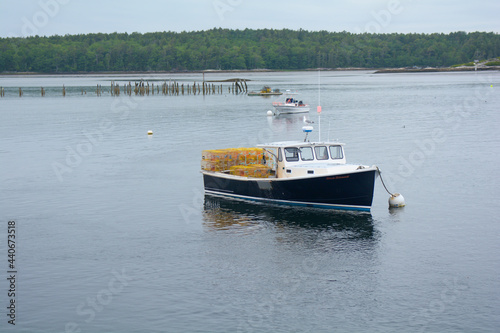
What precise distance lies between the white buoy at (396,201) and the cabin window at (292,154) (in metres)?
5.99

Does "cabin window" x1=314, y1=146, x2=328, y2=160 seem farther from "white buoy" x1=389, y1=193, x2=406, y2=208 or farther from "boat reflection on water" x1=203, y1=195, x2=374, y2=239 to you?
"white buoy" x1=389, y1=193, x2=406, y2=208

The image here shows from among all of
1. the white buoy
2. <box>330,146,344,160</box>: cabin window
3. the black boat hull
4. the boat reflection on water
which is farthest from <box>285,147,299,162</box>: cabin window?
the white buoy

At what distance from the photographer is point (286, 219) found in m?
35.6

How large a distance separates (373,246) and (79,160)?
35459 millimetres

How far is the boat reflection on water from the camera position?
33688 millimetres

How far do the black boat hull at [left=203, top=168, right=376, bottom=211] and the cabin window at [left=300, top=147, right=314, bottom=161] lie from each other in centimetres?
221

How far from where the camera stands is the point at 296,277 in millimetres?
26578

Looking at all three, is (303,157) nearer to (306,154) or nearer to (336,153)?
(306,154)

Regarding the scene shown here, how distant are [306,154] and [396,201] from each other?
5.88 metres

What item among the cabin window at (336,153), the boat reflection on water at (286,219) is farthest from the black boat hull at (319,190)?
the cabin window at (336,153)

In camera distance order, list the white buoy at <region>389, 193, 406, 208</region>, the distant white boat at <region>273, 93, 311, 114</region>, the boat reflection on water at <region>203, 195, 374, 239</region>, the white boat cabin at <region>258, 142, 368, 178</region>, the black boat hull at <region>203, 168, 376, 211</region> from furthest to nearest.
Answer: the distant white boat at <region>273, 93, 311, 114</region> < the white buoy at <region>389, 193, 406, 208</region> < the white boat cabin at <region>258, 142, 368, 178</region> < the black boat hull at <region>203, 168, 376, 211</region> < the boat reflection on water at <region>203, 195, 374, 239</region>

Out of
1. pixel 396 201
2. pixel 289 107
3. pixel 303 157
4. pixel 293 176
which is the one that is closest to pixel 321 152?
pixel 303 157

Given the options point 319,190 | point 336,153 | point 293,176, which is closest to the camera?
point 319,190

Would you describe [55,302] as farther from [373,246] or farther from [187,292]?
[373,246]
